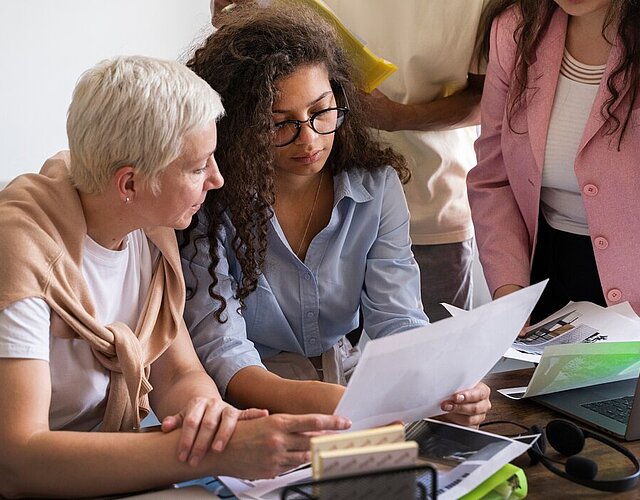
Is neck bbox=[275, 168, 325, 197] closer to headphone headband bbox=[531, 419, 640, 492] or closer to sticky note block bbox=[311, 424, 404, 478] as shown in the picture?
headphone headband bbox=[531, 419, 640, 492]

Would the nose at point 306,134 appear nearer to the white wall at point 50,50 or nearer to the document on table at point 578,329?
the document on table at point 578,329

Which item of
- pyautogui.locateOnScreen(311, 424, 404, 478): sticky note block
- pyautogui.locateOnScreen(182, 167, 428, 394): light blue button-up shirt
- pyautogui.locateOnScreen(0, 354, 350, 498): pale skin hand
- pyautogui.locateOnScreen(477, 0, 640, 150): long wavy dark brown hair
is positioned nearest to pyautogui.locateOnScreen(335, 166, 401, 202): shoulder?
pyautogui.locateOnScreen(182, 167, 428, 394): light blue button-up shirt

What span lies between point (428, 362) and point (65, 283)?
54cm

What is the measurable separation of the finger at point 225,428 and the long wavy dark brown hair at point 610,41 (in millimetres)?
970

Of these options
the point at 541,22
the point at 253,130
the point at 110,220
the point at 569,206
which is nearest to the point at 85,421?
the point at 110,220

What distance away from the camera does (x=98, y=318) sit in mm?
1490

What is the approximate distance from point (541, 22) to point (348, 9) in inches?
21.4

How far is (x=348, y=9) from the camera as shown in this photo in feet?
7.64

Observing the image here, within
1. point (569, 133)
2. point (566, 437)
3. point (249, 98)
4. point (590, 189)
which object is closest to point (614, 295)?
point (590, 189)

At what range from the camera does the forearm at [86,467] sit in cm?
127

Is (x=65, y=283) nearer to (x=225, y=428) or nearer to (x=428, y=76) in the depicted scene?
(x=225, y=428)

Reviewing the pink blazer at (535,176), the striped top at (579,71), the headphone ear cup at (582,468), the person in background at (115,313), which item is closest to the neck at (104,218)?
the person in background at (115,313)

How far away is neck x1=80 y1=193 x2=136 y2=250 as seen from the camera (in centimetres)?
149

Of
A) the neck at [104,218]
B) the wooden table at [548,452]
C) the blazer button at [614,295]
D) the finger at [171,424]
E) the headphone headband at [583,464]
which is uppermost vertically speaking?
the neck at [104,218]
